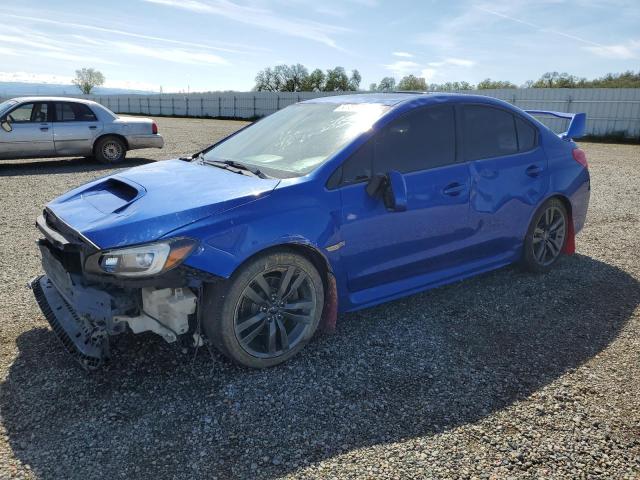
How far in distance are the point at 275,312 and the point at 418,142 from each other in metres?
1.63

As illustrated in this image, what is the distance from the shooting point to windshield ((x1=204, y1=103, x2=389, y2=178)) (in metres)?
3.48

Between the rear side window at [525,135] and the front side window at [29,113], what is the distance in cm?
990

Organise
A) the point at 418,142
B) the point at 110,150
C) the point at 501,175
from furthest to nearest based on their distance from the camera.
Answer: the point at 110,150, the point at 501,175, the point at 418,142

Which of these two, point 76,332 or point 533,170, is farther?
point 533,170

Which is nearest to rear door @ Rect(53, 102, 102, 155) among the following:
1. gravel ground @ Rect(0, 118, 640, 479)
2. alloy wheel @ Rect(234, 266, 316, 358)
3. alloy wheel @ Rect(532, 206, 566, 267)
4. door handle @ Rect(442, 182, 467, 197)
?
gravel ground @ Rect(0, 118, 640, 479)

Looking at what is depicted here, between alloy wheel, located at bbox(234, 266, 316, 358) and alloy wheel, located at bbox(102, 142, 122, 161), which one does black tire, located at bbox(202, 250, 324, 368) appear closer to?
alloy wheel, located at bbox(234, 266, 316, 358)

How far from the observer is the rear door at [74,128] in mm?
11023

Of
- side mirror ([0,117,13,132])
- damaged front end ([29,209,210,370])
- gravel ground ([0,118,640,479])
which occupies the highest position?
side mirror ([0,117,13,132])

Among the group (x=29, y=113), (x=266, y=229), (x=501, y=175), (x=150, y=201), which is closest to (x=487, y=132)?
(x=501, y=175)

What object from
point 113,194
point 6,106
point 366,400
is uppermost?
point 6,106

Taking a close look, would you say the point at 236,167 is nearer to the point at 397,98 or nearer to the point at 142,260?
the point at 142,260

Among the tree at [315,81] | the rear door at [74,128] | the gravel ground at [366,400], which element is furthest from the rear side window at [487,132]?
the tree at [315,81]

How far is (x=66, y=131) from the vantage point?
1109 cm

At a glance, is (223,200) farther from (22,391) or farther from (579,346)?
(579,346)
